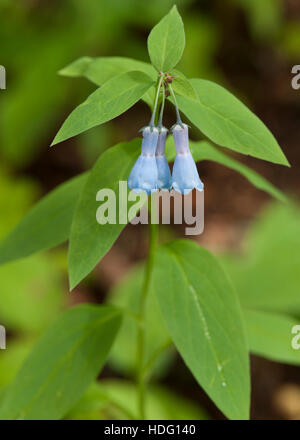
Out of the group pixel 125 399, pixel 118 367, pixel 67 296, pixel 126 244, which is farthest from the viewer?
pixel 126 244

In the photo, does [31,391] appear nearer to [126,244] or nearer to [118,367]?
[118,367]

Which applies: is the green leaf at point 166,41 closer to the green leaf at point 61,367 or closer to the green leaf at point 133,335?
the green leaf at point 61,367

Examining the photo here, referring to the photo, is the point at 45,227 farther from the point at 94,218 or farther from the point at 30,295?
the point at 30,295

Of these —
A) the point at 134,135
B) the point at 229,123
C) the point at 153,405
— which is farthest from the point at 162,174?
the point at 134,135

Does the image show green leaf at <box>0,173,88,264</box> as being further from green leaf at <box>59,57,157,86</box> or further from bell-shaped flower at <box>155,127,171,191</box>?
bell-shaped flower at <box>155,127,171,191</box>

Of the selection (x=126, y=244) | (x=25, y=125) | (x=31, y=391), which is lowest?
(x=31, y=391)

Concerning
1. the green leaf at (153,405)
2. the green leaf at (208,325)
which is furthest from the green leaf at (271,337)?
the green leaf at (153,405)

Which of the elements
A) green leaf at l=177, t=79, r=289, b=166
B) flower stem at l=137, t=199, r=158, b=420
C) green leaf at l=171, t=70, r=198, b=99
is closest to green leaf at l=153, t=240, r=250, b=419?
flower stem at l=137, t=199, r=158, b=420

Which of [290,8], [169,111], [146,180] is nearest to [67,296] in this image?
[169,111]
